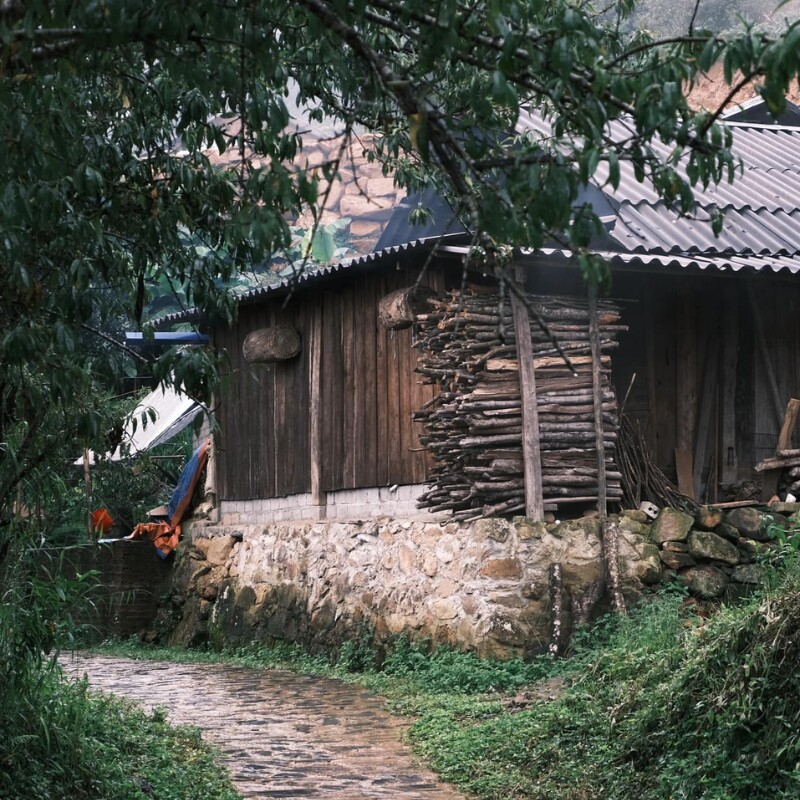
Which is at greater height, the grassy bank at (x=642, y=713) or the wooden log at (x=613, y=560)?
the wooden log at (x=613, y=560)

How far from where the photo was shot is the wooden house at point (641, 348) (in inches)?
427

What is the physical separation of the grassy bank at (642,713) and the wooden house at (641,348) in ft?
5.36

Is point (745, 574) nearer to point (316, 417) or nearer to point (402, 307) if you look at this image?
point (402, 307)

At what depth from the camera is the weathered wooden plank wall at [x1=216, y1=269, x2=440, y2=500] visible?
11984 mm

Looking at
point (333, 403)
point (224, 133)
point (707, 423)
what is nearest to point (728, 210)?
point (707, 423)

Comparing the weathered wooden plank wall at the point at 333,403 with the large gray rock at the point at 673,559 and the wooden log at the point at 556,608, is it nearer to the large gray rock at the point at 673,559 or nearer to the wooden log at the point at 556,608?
the wooden log at the point at 556,608

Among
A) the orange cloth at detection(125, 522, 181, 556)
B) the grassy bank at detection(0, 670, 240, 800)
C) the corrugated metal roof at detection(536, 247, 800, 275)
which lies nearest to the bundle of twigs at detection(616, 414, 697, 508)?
the corrugated metal roof at detection(536, 247, 800, 275)

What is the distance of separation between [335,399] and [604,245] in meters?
3.66

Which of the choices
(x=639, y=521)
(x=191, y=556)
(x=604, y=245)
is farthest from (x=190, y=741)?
(x=191, y=556)

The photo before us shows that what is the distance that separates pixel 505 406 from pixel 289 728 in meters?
3.20

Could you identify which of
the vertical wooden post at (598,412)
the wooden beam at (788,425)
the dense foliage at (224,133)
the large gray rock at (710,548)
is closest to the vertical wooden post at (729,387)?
the wooden beam at (788,425)

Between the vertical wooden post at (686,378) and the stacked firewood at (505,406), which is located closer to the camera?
the stacked firewood at (505,406)

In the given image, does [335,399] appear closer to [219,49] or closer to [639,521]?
[639,521]

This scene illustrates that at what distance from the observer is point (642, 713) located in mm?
7137
